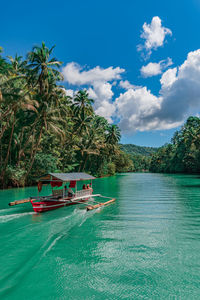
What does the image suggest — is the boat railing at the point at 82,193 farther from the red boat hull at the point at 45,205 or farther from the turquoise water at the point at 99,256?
the turquoise water at the point at 99,256

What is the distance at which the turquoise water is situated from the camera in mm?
6277

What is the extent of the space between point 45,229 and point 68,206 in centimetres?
667

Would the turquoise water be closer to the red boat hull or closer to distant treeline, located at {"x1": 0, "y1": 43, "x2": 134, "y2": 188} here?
the red boat hull

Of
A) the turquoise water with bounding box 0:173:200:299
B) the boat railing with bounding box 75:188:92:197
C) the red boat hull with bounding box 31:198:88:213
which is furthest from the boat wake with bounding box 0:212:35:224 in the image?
the boat railing with bounding box 75:188:92:197

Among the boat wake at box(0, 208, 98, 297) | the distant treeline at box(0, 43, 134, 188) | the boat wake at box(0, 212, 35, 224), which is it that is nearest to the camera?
the boat wake at box(0, 208, 98, 297)

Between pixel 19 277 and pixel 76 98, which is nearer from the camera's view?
pixel 19 277

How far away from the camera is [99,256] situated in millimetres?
8477

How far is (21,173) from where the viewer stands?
29.3m

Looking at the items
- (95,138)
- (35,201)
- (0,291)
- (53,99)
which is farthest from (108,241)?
(95,138)

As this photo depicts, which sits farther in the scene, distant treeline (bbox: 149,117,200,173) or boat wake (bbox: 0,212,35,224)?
distant treeline (bbox: 149,117,200,173)

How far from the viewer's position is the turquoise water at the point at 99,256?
628 centimetres

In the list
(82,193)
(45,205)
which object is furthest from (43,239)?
(82,193)

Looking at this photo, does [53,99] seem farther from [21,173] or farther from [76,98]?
[76,98]

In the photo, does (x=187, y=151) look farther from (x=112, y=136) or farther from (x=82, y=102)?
(x=82, y=102)
